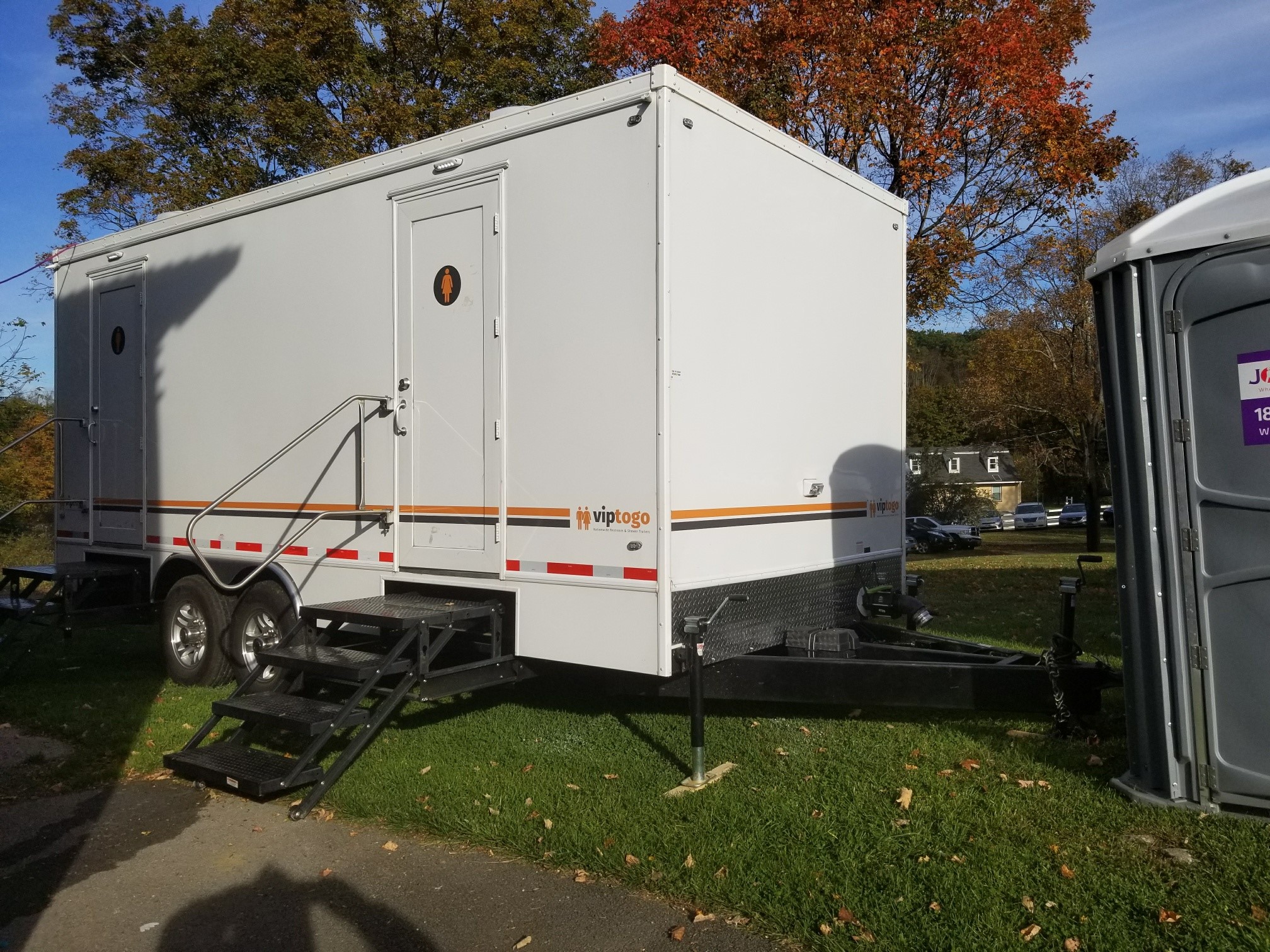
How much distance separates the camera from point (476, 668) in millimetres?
5641

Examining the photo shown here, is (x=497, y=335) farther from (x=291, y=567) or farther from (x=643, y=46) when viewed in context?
(x=643, y=46)

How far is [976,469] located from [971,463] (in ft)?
1.61

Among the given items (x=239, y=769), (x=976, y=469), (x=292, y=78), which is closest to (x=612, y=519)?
(x=239, y=769)

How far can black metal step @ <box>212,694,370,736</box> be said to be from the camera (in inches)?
203

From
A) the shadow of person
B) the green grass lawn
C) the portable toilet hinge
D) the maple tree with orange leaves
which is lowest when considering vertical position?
the shadow of person

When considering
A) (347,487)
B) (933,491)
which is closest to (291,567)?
(347,487)

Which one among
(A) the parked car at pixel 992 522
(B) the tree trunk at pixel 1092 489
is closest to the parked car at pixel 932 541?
(B) the tree trunk at pixel 1092 489

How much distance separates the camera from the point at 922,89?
13797mm

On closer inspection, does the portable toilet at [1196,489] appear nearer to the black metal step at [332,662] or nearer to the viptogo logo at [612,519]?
the viptogo logo at [612,519]

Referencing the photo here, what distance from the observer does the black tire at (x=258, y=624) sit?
276 inches

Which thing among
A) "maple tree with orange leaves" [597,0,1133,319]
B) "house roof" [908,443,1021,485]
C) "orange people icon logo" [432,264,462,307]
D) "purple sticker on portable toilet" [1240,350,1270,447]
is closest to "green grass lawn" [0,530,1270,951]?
Result: "purple sticker on portable toilet" [1240,350,1270,447]

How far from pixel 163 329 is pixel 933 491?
127 feet

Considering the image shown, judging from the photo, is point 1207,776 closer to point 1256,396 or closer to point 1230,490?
point 1230,490

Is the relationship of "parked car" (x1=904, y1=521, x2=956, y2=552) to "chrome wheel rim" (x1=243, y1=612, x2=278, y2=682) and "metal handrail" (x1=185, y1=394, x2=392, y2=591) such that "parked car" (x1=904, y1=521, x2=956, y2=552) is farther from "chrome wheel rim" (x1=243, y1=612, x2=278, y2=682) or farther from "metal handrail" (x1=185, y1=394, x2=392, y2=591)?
"metal handrail" (x1=185, y1=394, x2=392, y2=591)
